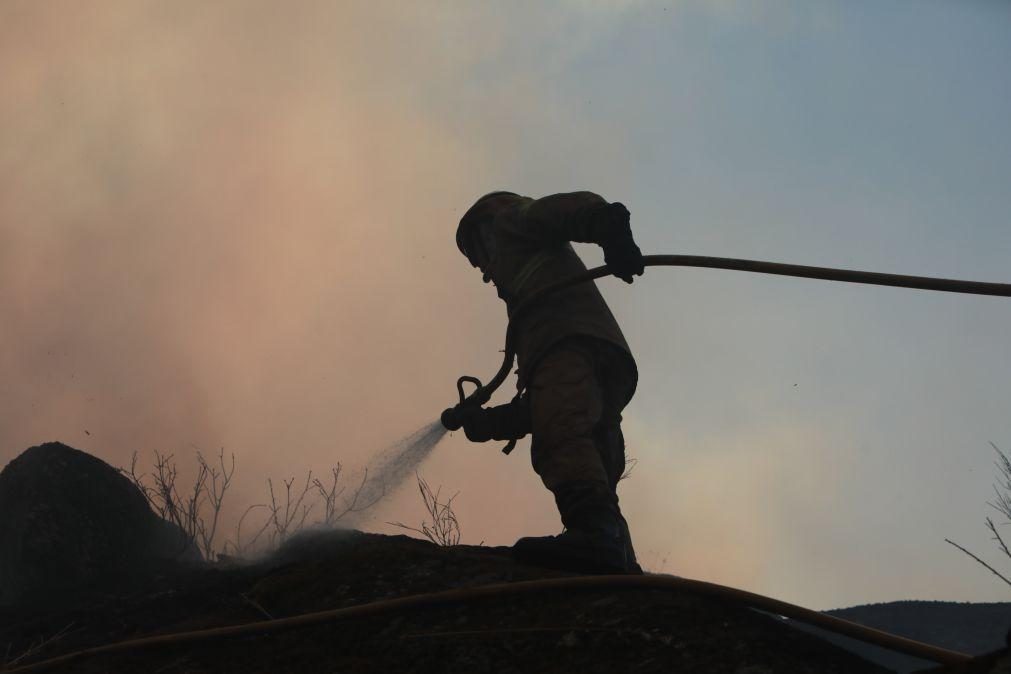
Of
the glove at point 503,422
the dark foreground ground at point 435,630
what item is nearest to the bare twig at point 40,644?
the dark foreground ground at point 435,630

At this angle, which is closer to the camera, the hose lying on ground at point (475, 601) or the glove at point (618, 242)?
the hose lying on ground at point (475, 601)

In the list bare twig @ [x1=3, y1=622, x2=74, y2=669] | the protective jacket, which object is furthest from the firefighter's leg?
bare twig @ [x1=3, y1=622, x2=74, y2=669]

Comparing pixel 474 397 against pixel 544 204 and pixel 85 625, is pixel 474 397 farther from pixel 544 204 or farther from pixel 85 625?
pixel 85 625

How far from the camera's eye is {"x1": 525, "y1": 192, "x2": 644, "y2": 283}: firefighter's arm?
174 inches

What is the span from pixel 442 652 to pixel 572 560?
0.89 meters

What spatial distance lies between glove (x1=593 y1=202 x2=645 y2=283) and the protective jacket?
0.10ft

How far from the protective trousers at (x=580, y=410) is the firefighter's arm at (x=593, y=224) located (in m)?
0.39

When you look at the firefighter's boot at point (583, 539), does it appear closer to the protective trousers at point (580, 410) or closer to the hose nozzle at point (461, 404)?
the protective trousers at point (580, 410)

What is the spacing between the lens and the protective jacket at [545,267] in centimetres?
454

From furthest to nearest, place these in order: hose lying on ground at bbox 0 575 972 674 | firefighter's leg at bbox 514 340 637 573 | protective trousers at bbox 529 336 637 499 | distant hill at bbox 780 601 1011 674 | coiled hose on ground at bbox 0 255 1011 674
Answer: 1. distant hill at bbox 780 601 1011 674
2. protective trousers at bbox 529 336 637 499
3. firefighter's leg at bbox 514 340 637 573
4. hose lying on ground at bbox 0 575 972 674
5. coiled hose on ground at bbox 0 255 1011 674

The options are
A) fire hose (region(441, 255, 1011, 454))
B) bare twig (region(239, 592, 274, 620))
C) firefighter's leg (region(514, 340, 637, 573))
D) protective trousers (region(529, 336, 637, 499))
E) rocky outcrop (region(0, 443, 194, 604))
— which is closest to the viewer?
bare twig (region(239, 592, 274, 620))

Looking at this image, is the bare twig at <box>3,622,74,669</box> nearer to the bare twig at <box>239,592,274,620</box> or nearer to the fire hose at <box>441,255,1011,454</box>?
the bare twig at <box>239,592,274,620</box>

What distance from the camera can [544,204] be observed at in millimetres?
4766

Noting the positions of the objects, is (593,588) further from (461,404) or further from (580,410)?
(461,404)
